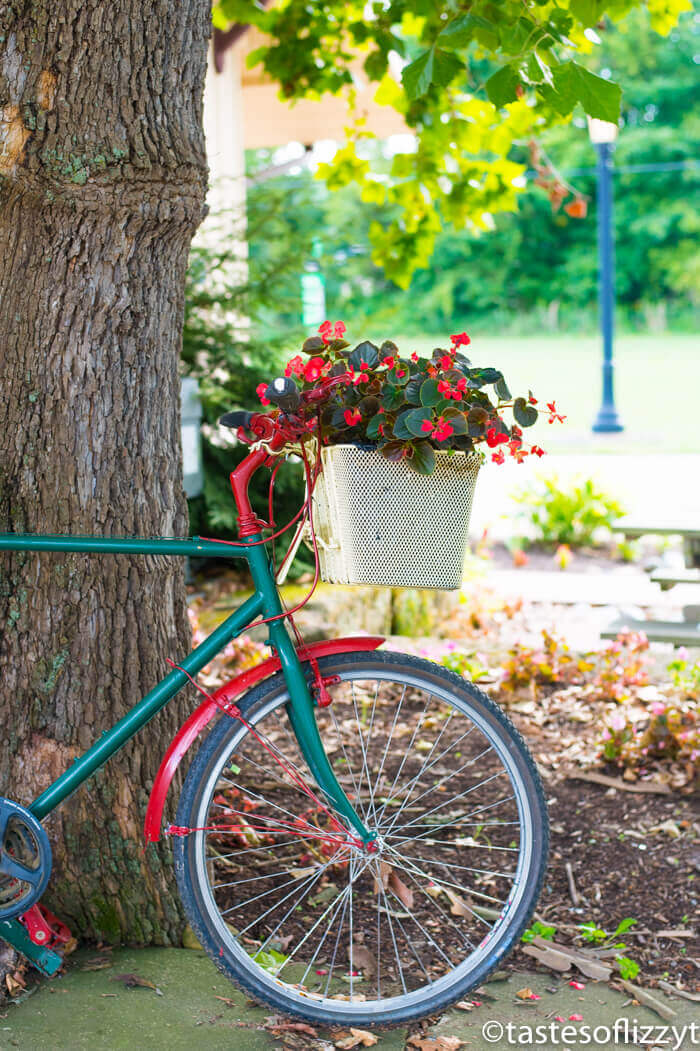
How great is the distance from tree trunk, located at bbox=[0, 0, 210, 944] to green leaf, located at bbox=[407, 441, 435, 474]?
2.32 ft

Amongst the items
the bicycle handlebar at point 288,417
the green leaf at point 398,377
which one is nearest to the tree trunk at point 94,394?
the bicycle handlebar at point 288,417

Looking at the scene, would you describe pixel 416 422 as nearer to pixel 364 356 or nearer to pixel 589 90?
pixel 364 356

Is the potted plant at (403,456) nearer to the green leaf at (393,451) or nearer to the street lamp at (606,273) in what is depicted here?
the green leaf at (393,451)

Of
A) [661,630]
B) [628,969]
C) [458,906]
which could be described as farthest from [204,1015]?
[661,630]

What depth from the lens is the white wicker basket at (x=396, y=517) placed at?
6.93ft

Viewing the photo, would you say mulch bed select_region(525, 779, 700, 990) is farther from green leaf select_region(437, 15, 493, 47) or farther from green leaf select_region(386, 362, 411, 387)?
green leaf select_region(437, 15, 493, 47)

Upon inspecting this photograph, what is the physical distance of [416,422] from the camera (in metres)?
2.06

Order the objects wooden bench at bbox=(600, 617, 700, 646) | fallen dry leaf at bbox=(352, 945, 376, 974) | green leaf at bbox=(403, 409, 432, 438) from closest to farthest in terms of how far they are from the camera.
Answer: green leaf at bbox=(403, 409, 432, 438)
fallen dry leaf at bbox=(352, 945, 376, 974)
wooden bench at bbox=(600, 617, 700, 646)

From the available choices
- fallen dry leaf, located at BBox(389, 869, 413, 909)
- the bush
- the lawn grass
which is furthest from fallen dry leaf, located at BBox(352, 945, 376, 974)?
the lawn grass

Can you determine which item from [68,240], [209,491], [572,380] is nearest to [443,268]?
[572,380]

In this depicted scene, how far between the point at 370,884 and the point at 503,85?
196 cm

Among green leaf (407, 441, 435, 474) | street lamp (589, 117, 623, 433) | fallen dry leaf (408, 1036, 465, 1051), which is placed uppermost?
street lamp (589, 117, 623, 433)

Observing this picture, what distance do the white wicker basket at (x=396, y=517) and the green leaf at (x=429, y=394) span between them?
108mm

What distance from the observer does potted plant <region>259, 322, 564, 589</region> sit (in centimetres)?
210
